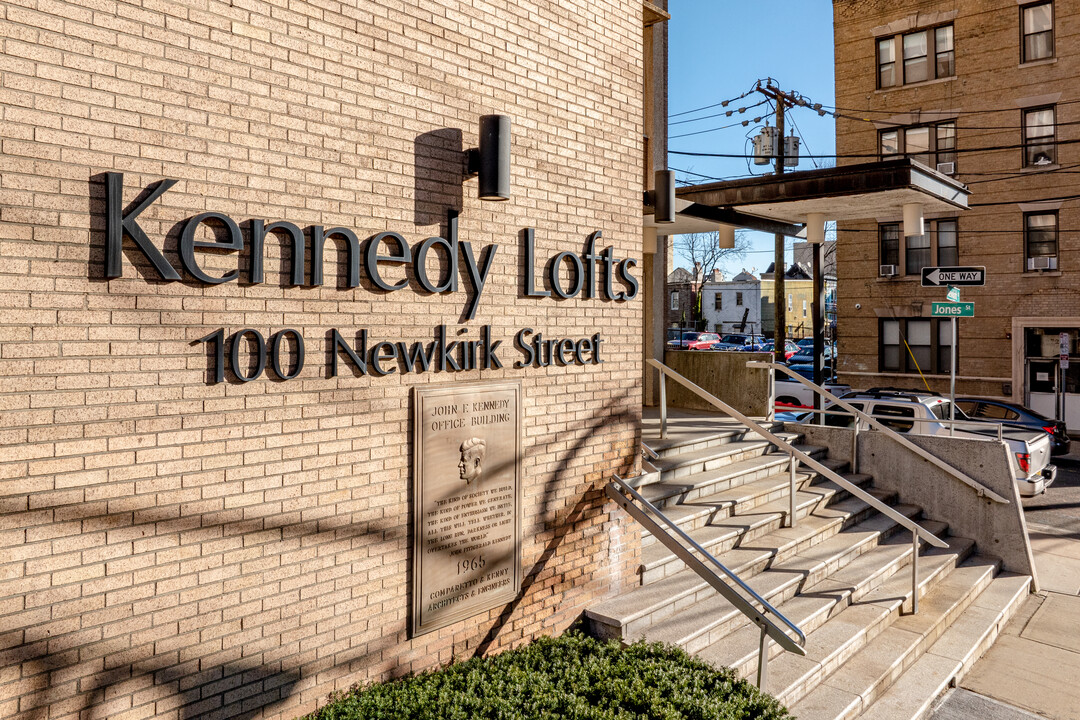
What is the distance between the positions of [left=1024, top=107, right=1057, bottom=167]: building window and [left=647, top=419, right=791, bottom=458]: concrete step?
16917 millimetres

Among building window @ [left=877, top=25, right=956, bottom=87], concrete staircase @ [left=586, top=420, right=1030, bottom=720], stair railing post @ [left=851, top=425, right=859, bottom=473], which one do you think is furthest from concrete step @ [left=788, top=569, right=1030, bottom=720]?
building window @ [left=877, top=25, right=956, bottom=87]

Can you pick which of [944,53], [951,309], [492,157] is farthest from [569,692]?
[944,53]

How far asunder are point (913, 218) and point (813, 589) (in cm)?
734

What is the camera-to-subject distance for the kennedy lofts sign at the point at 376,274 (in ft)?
12.4

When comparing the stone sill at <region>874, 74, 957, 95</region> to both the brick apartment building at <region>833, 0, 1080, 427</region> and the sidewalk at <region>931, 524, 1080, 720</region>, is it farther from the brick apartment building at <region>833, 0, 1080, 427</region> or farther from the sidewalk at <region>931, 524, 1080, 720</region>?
the sidewalk at <region>931, 524, 1080, 720</region>

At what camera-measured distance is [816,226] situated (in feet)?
40.4

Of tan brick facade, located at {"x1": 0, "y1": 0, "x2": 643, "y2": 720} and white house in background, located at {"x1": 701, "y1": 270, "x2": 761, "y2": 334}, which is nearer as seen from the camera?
tan brick facade, located at {"x1": 0, "y1": 0, "x2": 643, "y2": 720}

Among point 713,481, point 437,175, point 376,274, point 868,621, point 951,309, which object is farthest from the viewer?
point 951,309

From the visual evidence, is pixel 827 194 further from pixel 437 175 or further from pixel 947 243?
pixel 947 243

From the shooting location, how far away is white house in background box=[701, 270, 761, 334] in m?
71.3

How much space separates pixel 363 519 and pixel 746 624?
345 cm

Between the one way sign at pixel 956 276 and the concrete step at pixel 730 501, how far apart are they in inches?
132

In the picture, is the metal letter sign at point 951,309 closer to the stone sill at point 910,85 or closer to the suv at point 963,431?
the suv at point 963,431

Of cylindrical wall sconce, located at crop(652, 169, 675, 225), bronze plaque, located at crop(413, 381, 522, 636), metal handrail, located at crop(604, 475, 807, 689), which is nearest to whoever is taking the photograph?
metal handrail, located at crop(604, 475, 807, 689)
